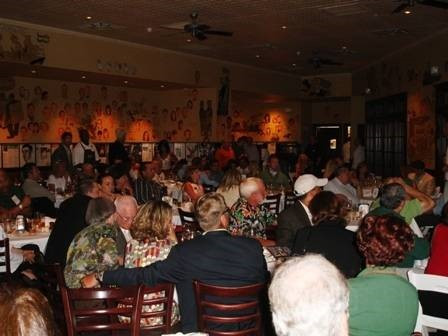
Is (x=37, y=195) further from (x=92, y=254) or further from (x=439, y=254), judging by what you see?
(x=439, y=254)

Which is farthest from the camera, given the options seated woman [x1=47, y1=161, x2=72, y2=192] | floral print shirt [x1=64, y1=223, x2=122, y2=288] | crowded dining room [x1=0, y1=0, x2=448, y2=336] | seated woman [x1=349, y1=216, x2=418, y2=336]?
seated woman [x1=47, y1=161, x2=72, y2=192]

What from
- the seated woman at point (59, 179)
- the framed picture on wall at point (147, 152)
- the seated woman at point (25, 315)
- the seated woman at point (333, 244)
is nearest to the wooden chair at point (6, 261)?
the seated woman at point (333, 244)

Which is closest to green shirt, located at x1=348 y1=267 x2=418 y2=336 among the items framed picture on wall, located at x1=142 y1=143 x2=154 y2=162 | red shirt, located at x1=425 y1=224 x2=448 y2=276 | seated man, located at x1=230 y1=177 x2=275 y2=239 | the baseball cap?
red shirt, located at x1=425 y1=224 x2=448 y2=276

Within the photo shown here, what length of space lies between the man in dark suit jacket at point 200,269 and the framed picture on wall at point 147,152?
14.9 meters

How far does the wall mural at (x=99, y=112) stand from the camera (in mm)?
15336

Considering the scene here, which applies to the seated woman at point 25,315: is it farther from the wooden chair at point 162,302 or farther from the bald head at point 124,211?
the bald head at point 124,211

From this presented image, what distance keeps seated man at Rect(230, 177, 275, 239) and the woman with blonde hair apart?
1755mm

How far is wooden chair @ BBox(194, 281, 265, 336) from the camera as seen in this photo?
3.69m

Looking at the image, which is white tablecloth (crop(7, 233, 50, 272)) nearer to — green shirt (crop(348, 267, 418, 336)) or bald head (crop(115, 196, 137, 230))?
bald head (crop(115, 196, 137, 230))

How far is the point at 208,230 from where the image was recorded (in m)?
4.21

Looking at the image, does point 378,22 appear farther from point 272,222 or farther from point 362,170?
point 272,222

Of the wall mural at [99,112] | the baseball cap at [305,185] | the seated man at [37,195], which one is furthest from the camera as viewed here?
the wall mural at [99,112]

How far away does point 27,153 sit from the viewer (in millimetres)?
15508

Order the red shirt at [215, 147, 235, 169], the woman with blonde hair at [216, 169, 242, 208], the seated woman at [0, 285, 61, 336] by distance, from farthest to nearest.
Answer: the red shirt at [215, 147, 235, 169] < the woman with blonde hair at [216, 169, 242, 208] < the seated woman at [0, 285, 61, 336]
